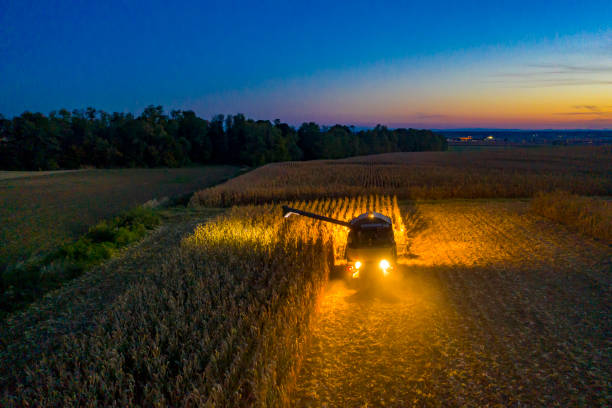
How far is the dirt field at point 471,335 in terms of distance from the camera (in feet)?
15.4

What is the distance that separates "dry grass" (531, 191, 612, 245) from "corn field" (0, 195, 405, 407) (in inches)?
353

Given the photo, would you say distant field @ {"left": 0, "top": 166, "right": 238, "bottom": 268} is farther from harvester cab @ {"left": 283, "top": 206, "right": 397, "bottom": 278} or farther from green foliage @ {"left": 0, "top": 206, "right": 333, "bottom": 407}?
harvester cab @ {"left": 283, "top": 206, "right": 397, "bottom": 278}

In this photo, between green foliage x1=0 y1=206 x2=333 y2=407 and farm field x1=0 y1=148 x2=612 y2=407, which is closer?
green foliage x1=0 y1=206 x2=333 y2=407

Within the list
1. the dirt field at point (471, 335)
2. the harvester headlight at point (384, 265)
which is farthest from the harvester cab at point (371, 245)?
the dirt field at point (471, 335)

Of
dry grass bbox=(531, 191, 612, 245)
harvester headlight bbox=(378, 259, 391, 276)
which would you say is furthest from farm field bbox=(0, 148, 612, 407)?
dry grass bbox=(531, 191, 612, 245)

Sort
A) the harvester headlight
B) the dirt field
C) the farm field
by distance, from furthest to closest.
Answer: the harvester headlight < the dirt field < the farm field

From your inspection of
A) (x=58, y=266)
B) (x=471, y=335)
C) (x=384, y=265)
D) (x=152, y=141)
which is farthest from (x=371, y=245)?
(x=152, y=141)

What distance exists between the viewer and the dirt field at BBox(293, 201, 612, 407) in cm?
468

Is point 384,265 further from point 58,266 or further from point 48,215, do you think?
point 48,215

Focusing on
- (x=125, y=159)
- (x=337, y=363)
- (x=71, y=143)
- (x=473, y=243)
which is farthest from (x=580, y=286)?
(x=71, y=143)

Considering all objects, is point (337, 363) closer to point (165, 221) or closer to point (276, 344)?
point (276, 344)

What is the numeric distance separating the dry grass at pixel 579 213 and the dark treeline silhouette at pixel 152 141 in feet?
196

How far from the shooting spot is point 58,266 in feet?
31.6

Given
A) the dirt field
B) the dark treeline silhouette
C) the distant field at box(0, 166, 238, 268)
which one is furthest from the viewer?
the dark treeline silhouette
